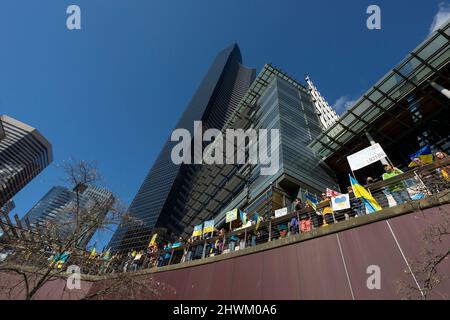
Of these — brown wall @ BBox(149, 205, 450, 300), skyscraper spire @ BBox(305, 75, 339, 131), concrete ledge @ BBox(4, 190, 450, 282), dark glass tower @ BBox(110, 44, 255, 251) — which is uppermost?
dark glass tower @ BBox(110, 44, 255, 251)

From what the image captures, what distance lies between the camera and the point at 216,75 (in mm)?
171750

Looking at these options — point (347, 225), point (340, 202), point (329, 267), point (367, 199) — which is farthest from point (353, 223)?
point (329, 267)

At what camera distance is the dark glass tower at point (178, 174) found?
9230 centimetres

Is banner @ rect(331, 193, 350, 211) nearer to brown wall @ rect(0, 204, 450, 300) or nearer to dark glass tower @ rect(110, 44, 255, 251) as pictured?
brown wall @ rect(0, 204, 450, 300)

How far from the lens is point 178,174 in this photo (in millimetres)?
111625

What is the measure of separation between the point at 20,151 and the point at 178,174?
78.3m

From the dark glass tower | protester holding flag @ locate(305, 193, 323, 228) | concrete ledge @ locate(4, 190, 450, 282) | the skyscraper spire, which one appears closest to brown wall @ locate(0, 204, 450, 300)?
concrete ledge @ locate(4, 190, 450, 282)

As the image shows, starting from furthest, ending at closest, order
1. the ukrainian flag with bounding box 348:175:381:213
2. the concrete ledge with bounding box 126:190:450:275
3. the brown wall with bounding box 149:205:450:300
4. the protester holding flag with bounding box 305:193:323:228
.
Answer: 1. the protester holding flag with bounding box 305:193:323:228
2. the ukrainian flag with bounding box 348:175:381:213
3. the concrete ledge with bounding box 126:190:450:275
4. the brown wall with bounding box 149:205:450:300

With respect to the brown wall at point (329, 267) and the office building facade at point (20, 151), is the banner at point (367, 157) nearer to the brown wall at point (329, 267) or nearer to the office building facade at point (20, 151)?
the brown wall at point (329, 267)

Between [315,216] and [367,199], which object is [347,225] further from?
[315,216]

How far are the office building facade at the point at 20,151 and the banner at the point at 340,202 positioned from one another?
130721 millimetres

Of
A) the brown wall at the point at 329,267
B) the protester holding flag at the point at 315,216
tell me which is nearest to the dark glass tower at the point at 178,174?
the protester holding flag at the point at 315,216

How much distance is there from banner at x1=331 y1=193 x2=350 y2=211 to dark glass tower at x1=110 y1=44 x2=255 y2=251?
180 ft

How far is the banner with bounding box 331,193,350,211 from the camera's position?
10363mm
